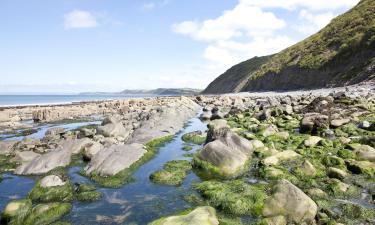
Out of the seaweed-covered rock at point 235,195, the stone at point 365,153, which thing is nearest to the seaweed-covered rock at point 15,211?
the seaweed-covered rock at point 235,195

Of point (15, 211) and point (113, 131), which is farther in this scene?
point (113, 131)

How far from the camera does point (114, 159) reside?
16.2 meters

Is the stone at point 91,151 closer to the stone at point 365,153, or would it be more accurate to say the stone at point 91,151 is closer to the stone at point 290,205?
the stone at point 290,205

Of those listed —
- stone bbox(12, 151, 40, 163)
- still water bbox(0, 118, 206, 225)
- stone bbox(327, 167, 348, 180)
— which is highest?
stone bbox(327, 167, 348, 180)

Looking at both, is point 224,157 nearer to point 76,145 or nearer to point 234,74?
point 76,145

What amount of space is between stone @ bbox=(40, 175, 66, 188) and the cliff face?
49.2 metres

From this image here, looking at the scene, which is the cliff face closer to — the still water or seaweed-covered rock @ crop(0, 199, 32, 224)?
the still water

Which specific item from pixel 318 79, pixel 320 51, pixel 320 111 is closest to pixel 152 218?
pixel 320 111

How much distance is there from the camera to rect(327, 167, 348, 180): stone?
13.2m

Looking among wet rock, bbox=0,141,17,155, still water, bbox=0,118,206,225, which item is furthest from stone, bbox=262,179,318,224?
wet rock, bbox=0,141,17,155

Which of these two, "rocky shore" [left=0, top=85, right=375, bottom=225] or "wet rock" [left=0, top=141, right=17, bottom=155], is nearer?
"rocky shore" [left=0, top=85, right=375, bottom=225]

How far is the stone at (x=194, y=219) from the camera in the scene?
918 cm

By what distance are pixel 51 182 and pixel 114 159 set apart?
3607 mm

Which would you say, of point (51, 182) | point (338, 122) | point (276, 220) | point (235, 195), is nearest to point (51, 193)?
point (51, 182)
